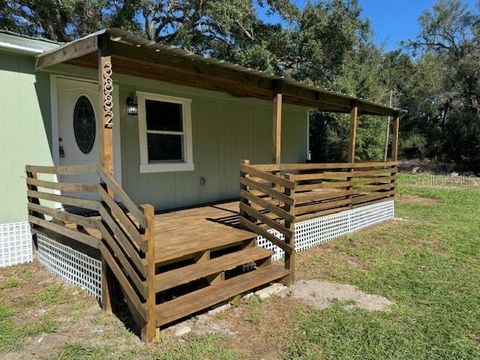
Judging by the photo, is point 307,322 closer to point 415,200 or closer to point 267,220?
point 267,220

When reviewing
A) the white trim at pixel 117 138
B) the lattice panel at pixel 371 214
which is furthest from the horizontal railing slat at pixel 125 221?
the lattice panel at pixel 371 214

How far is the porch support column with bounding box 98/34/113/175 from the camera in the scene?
3256 mm

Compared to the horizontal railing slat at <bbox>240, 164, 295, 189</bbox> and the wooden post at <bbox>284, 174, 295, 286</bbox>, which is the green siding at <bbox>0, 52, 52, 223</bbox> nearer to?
the horizontal railing slat at <bbox>240, 164, 295, 189</bbox>

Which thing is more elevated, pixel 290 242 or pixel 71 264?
pixel 290 242

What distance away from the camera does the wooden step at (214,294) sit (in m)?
3.07

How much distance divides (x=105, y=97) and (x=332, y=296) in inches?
114

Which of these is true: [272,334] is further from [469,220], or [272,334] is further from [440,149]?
[440,149]

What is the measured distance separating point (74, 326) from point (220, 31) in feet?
44.9

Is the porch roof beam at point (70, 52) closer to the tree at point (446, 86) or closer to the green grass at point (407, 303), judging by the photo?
the green grass at point (407, 303)

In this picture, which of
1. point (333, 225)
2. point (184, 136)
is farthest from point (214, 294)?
point (184, 136)

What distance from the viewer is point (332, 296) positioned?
394cm

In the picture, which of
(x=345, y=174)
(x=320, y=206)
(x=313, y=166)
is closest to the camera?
(x=313, y=166)

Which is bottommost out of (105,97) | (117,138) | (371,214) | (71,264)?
(371,214)

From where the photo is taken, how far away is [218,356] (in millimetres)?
2773
